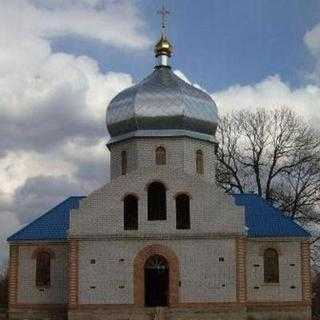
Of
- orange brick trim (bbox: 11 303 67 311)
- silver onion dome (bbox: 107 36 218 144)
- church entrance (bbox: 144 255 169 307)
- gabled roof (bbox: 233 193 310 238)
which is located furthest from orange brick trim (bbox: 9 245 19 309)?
gabled roof (bbox: 233 193 310 238)

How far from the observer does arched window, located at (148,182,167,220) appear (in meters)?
33.8

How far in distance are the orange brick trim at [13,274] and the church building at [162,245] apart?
5 cm

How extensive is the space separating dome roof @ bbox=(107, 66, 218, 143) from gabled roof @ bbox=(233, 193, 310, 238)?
153 inches

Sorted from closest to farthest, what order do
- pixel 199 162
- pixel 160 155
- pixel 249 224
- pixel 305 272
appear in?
pixel 305 272 → pixel 249 224 → pixel 160 155 → pixel 199 162

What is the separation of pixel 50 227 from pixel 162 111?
304 inches

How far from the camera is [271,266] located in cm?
3584

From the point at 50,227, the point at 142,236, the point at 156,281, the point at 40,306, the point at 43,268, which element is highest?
the point at 50,227

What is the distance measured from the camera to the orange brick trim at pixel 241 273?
107ft

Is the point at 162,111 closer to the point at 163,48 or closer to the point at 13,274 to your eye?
the point at 163,48

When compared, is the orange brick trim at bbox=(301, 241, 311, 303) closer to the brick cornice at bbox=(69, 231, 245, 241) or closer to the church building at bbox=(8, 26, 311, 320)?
the church building at bbox=(8, 26, 311, 320)

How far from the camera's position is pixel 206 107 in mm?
38219

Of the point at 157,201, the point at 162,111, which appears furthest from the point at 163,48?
the point at 157,201

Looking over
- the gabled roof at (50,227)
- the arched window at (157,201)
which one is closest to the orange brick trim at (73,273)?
the gabled roof at (50,227)

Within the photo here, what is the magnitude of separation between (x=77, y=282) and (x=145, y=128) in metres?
8.48
